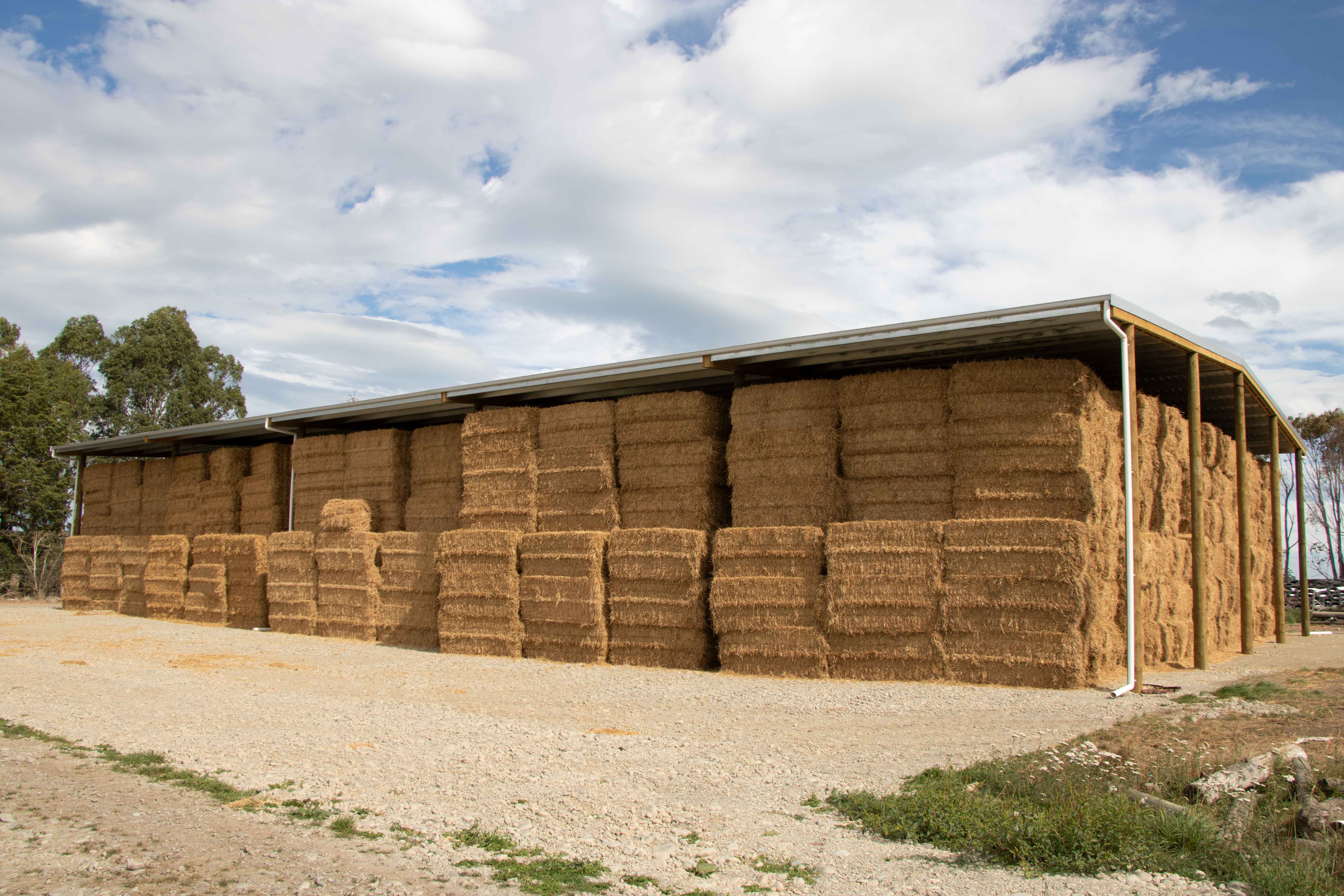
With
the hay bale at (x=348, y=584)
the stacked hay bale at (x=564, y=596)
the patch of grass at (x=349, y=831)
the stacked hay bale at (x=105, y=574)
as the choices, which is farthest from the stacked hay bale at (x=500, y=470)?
the stacked hay bale at (x=105, y=574)

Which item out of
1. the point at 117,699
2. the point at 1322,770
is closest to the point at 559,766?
the point at 1322,770

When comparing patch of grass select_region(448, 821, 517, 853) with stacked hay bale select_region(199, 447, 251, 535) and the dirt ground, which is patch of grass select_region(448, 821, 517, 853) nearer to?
the dirt ground

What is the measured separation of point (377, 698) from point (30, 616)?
16055 millimetres

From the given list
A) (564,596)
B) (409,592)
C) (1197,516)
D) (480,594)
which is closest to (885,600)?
(1197,516)

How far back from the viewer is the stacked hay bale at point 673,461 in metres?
13.7

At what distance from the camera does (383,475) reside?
58.4 ft

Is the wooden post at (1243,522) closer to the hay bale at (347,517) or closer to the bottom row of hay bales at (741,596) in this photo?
the bottom row of hay bales at (741,596)

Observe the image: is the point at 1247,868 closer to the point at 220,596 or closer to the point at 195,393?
the point at 220,596

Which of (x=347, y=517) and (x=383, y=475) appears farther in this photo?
(x=383, y=475)

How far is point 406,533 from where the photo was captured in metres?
16.7

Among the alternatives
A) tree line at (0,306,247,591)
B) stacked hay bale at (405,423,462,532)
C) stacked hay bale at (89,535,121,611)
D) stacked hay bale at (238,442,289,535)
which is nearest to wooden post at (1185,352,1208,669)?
stacked hay bale at (405,423,462,532)

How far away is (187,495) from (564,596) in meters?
12.7

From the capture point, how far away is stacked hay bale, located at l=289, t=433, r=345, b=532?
18.6 meters

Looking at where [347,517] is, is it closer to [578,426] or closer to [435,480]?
[435,480]
